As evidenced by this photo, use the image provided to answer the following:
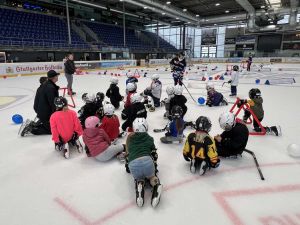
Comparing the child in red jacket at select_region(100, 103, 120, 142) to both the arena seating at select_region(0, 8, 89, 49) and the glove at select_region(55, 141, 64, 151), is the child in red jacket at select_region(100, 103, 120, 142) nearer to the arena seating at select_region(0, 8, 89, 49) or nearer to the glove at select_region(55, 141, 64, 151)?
the glove at select_region(55, 141, 64, 151)

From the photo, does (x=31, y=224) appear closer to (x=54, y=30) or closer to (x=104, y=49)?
(x=104, y=49)

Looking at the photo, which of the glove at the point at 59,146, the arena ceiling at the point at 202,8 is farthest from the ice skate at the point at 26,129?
the arena ceiling at the point at 202,8

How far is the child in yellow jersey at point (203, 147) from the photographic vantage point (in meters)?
2.53

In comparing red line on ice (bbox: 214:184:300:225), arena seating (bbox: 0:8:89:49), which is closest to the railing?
arena seating (bbox: 0:8:89:49)

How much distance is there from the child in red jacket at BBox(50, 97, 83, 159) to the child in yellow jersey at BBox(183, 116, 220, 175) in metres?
1.72

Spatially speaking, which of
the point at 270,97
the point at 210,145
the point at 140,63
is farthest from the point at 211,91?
the point at 140,63

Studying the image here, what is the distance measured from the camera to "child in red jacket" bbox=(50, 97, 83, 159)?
125 inches

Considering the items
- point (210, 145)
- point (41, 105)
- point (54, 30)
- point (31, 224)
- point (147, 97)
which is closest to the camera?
point (31, 224)

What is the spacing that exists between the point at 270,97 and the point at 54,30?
2321 cm

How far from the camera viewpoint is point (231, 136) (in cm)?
286

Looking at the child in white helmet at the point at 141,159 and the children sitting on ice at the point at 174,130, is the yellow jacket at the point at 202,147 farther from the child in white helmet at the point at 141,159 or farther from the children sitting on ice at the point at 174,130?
the children sitting on ice at the point at 174,130

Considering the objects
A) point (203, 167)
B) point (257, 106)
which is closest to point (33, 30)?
point (257, 106)

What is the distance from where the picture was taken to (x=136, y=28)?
1442 inches

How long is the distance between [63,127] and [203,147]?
2044mm
